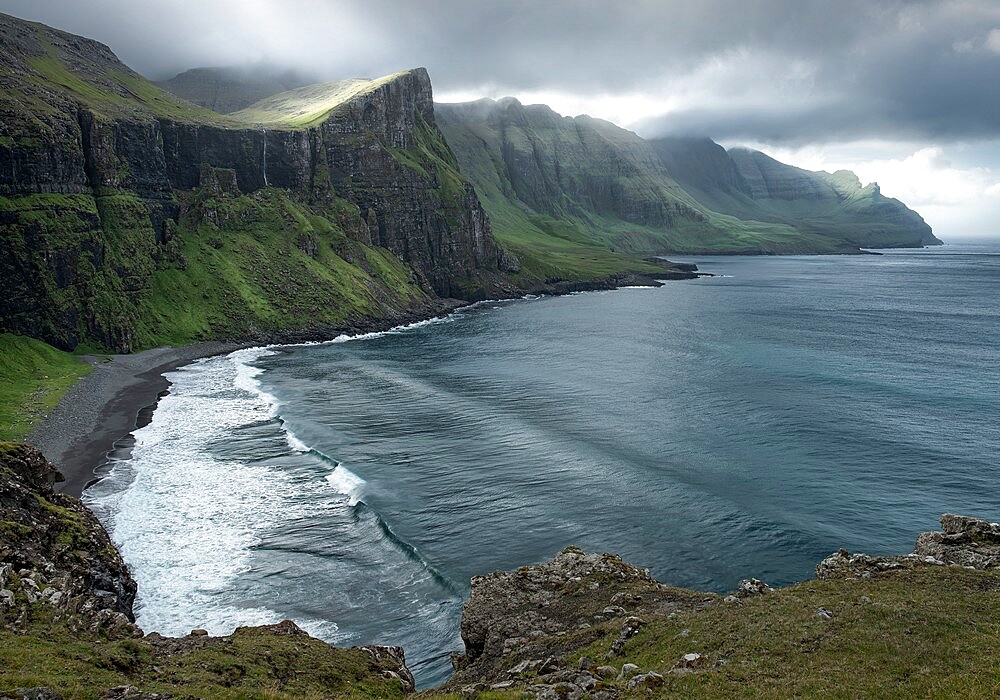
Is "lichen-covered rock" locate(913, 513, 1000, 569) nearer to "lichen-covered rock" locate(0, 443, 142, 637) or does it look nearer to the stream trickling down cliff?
the stream trickling down cliff

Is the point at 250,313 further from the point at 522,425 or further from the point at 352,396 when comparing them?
the point at 522,425

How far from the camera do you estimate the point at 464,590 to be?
47031mm

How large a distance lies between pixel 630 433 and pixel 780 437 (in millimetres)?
16809

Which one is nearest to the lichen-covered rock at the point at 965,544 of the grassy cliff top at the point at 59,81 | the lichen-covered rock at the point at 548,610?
the lichen-covered rock at the point at 548,610

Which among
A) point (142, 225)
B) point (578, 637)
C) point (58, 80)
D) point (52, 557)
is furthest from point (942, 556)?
point (58, 80)

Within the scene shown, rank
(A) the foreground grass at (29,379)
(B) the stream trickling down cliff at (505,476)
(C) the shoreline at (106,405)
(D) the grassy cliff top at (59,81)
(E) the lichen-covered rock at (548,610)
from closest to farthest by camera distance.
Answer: (E) the lichen-covered rock at (548,610) → (B) the stream trickling down cliff at (505,476) → (C) the shoreline at (106,405) → (A) the foreground grass at (29,379) → (D) the grassy cliff top at (59,81)

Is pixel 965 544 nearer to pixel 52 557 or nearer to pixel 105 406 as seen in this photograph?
pixel 52 557

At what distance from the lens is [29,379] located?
102000mm

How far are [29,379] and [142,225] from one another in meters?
63.3

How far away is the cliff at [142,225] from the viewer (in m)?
124

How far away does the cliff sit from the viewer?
124 m

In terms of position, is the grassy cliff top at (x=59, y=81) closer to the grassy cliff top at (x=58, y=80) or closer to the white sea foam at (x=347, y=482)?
the grassy cliff top at (x=58, y=80)

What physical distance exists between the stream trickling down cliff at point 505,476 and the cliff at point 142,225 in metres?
27.5

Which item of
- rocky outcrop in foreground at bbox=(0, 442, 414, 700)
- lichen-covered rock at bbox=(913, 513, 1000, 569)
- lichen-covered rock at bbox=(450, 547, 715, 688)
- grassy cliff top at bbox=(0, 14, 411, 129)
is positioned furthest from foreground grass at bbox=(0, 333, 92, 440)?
Answer: lichen-covered rock at bbox=(913, 513, 1000, 569)
